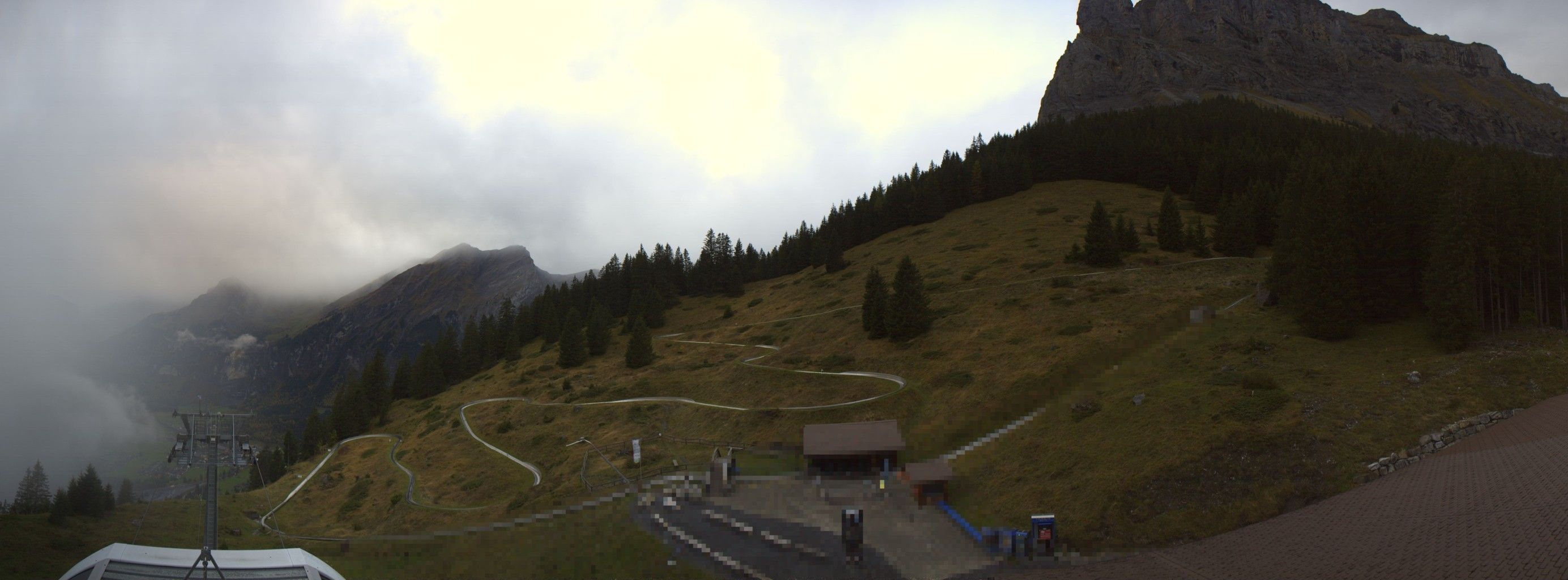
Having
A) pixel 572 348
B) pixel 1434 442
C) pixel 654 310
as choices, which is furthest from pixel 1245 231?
pixel 572 348

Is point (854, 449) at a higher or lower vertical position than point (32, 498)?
lower

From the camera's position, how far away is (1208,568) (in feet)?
88.9

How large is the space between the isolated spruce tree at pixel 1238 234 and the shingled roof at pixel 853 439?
2371 inches

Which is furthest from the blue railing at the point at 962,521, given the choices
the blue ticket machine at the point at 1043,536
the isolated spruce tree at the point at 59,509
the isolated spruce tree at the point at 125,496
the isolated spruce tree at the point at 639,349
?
the isolated spruce tree at the point at 639,349

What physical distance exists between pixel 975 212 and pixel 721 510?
318 feet

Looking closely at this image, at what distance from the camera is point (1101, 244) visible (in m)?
83.0

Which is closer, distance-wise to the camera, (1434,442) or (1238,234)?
(1434,442)

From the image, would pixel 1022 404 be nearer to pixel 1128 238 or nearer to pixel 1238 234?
pixel 1128 238

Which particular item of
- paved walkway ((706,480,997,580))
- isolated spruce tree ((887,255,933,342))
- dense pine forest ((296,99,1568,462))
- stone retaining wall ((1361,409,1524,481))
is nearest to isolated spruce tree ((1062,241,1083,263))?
dense pine forest ((296,99,1568,462))

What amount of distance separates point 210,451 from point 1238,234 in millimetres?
97393

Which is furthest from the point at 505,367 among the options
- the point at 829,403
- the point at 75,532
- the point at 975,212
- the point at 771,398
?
the point at 975,212

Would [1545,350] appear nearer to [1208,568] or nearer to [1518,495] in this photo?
[1518,495]

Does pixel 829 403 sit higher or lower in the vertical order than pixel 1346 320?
lower

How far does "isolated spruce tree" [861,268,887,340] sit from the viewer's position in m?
75.3
